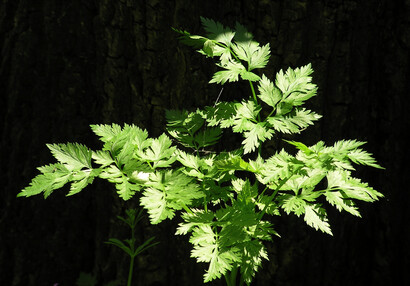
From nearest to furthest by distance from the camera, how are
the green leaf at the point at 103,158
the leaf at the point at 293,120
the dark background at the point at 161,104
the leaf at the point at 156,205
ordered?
the leaf at the point at 156,205 < the green leaf at the point at 103,158 < the leaf at the point at 293,120 < the dark background at the point at 161,104

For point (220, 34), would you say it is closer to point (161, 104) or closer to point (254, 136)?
point (254, 136)

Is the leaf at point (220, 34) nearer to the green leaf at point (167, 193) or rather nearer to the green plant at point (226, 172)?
the green plant at point (226, 172)

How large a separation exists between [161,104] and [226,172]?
0.65m

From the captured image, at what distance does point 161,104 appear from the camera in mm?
1867

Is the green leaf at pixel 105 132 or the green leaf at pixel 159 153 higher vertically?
the green leaf at pixel 105 132

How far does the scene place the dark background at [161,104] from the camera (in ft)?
5.93

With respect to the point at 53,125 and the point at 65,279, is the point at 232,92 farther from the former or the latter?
the point at 65,279

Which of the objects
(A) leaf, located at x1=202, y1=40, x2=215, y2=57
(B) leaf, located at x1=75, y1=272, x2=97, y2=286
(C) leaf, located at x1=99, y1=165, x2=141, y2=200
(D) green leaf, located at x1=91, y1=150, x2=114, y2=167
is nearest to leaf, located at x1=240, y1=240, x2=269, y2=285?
(C) leaf, located at x1=99, y1=165, x2=141, y2=200

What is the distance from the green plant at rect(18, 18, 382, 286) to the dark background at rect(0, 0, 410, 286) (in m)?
0.47

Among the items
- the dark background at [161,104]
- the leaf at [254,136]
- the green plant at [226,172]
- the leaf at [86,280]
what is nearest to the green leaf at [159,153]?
the green plant at [226,172]

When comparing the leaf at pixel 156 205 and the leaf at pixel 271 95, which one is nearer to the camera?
the leaf at pixel 156 205

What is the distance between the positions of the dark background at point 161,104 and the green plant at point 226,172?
47 cm

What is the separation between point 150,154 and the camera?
4.09 feet

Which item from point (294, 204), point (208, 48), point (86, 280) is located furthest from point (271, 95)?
point (86, 280)
